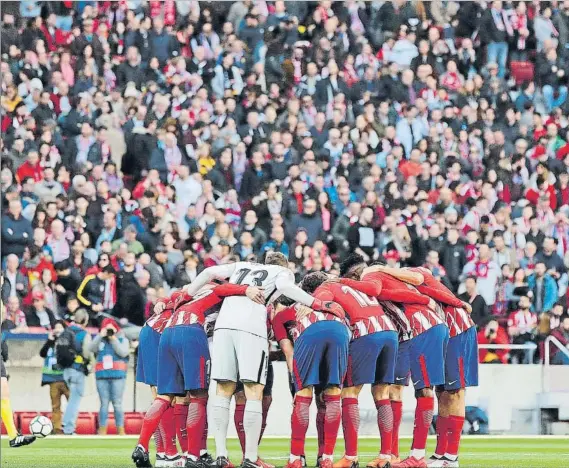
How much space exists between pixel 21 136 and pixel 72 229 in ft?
7.52

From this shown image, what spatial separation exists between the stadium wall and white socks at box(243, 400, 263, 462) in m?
7.22

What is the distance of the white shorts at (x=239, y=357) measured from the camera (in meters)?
12.4

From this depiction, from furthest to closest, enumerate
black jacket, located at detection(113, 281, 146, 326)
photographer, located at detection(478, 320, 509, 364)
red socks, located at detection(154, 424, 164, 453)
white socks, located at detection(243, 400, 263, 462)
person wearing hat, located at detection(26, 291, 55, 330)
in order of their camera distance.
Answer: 1. photographer, located at detection(478, 320, 509, 364)
2. black jacket, located at detection(113, 281, 146, 326)
3. person wearing hat, located at detection(26, 291, 55, 330)
4. red socks, located at detection(154, 424, 164, 453)
5. white socks, located at detection(243, 400, 263, 462)

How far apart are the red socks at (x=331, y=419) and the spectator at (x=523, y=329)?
822 centimetres

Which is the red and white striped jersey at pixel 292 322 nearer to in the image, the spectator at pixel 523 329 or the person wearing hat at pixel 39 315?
the person wearing hat at pixel 39 315

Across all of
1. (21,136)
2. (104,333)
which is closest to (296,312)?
(104,333)

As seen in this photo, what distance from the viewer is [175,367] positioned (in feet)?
41.9

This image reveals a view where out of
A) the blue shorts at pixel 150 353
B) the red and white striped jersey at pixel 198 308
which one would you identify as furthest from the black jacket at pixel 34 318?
the red and white striped jersey at pixel 198 308

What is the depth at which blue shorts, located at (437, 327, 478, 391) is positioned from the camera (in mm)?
13164

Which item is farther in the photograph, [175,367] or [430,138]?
[430,138]

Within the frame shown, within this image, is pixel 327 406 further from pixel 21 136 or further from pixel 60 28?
pixel 60 28

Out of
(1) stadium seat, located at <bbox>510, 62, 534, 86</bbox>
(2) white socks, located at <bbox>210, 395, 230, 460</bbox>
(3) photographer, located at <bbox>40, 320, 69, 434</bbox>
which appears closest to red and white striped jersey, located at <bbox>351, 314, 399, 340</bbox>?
(2) white socks, located at <bbox>210, 395, 230, 460</bbox>

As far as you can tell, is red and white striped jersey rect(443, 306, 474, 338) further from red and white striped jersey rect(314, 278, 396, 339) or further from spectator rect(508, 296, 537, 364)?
spectator rect(508, 296, 537, 364)

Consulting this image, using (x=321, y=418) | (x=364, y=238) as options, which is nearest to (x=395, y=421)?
(x=321, y=418)
